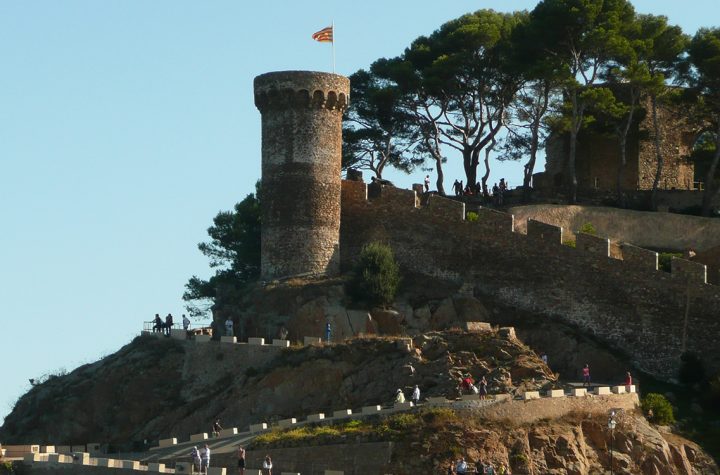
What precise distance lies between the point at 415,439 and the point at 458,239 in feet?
44.5

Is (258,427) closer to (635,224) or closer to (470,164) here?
(635,224)

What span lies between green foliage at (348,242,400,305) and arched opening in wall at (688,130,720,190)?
547 inches

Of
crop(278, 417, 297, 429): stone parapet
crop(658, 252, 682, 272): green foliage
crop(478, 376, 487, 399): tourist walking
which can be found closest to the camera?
crop(478, 376, 487, 399): tourist walking

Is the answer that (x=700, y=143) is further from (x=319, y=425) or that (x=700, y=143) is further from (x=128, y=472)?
(x=128, y=472)

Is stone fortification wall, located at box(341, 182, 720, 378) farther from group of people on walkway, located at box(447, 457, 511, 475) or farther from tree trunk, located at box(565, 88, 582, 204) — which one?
group of people on walkway, located at box(447, 457, 511, 475)

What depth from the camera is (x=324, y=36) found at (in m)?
81.1

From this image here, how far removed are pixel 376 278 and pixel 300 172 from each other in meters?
4.69

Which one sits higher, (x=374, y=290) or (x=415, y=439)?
(x=374, y=290)

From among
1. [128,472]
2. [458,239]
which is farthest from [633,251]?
[128,472]

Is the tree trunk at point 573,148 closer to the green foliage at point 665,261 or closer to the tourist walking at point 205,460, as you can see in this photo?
the green foliage at point 665,261

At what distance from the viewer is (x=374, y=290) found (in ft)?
249

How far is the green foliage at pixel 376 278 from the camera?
76.0 m

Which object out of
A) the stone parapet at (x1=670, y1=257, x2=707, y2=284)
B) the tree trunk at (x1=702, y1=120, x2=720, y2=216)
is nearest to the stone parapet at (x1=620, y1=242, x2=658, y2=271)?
the stone parapet at (x1=670, y1=257, x2=707, y2=284)

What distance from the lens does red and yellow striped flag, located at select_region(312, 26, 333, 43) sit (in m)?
81.0
